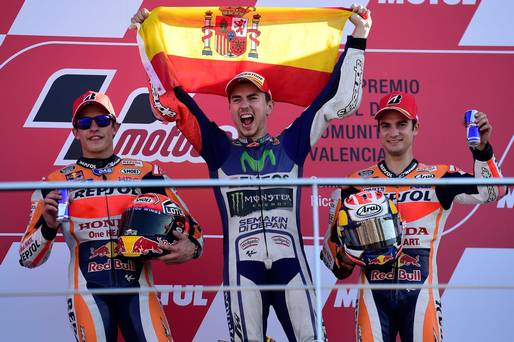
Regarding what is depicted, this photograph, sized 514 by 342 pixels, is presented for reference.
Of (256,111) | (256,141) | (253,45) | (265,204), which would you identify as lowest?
Answer: (265,204)

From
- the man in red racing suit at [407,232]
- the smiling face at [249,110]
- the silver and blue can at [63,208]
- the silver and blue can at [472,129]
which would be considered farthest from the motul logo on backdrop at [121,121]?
the silver and blue can at [472,129]

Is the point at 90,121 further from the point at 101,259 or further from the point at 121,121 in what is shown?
the point at 121,121

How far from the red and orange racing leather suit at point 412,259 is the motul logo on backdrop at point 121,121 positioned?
1049mm

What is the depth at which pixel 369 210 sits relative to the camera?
384cm

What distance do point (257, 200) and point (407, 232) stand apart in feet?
1.77

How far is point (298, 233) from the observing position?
4.07m

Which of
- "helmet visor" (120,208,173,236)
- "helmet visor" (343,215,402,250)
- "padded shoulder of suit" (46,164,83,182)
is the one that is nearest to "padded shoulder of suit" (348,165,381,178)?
"helmet visor" (343,215,402,250)

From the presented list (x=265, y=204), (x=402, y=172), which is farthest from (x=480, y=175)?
(x=265, y=204)

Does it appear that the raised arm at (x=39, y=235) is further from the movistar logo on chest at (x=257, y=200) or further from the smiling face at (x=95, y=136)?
the movistar logo on chest at (x=257, y=200)

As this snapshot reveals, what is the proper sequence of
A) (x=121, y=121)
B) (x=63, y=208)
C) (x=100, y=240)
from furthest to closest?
(x=121, y=121) → (x=100, y=240) → (x=63, y=208)

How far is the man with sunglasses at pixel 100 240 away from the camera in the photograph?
153 inches

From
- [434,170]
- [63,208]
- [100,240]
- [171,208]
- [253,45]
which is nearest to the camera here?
[63,208]

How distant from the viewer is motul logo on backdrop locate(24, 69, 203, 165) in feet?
16.4

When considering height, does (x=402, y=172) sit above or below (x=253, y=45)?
below
